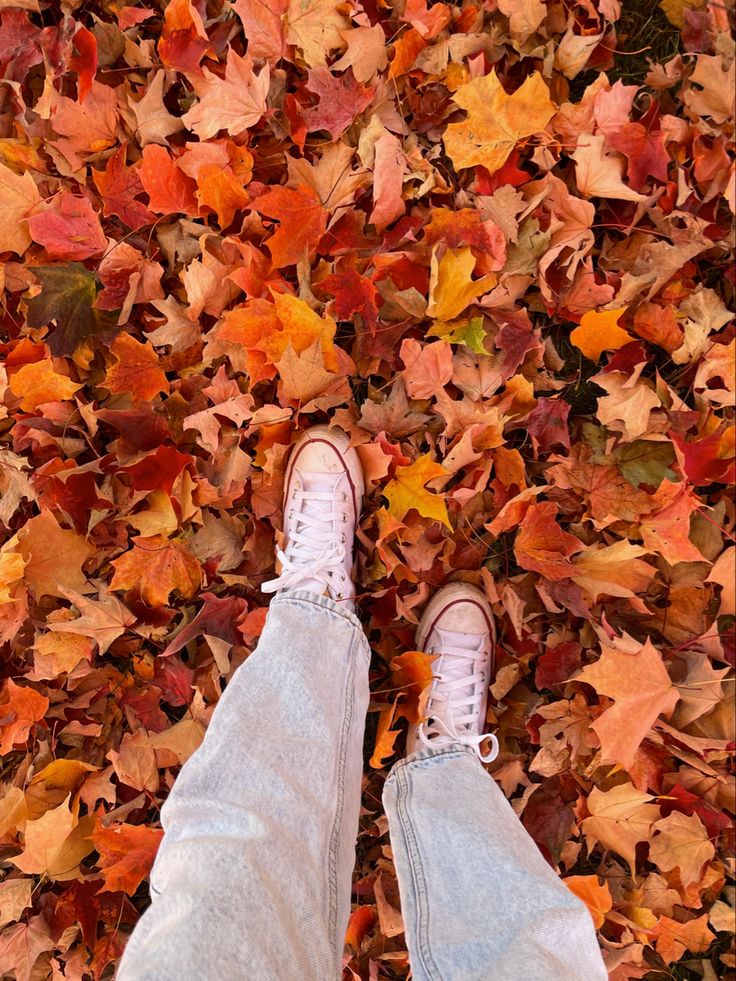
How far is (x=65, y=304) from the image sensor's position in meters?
1.23

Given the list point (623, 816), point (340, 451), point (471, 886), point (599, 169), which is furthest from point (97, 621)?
point (599, 169)

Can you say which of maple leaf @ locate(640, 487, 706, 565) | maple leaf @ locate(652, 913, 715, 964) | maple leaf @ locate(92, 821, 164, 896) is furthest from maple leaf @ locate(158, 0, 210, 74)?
maple leaf @ locate(652, 913, 715, 964)

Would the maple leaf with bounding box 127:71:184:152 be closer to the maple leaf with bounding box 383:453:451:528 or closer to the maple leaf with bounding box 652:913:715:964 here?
the maple leaf with bounding box 383:453:451:528

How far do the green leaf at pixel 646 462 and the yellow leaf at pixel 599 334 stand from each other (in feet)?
0.58

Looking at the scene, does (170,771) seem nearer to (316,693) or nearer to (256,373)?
(316,693)

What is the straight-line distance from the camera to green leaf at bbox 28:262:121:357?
1230mm

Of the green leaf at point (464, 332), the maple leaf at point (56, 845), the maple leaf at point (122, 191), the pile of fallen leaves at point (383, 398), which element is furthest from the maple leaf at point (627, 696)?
the maple leaf at point (122, 191)

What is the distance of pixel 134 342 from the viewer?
4.01ft

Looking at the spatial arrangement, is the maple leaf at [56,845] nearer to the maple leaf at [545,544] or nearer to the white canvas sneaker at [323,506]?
→ the white canvas sneaker at [323,506]

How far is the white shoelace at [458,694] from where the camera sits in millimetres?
1206

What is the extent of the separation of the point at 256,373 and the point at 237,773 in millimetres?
659

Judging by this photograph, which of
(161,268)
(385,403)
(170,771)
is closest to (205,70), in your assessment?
(161,268)

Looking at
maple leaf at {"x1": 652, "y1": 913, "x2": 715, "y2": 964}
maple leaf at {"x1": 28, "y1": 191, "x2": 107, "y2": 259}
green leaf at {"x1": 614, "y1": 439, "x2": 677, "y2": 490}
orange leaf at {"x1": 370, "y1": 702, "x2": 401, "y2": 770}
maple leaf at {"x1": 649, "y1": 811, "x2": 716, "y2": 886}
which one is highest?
maple leaf at {"x1": 28, "y1": 191, "x2": 107, "y2": 259}

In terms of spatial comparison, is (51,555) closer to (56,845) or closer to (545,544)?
(56,845)
